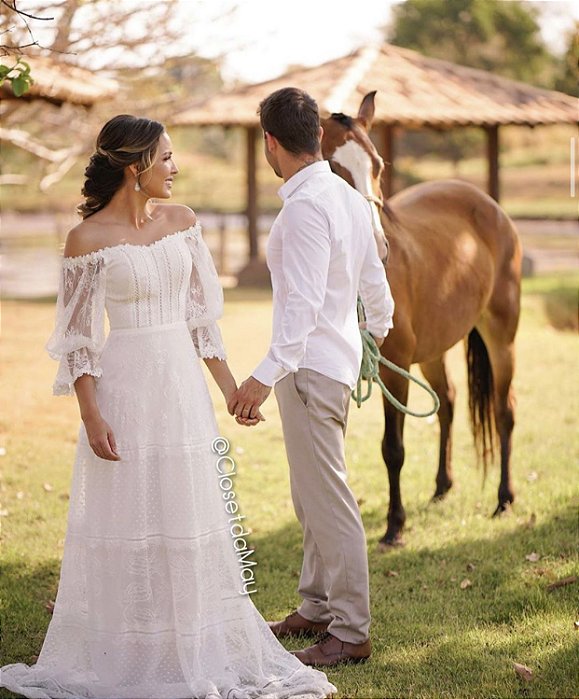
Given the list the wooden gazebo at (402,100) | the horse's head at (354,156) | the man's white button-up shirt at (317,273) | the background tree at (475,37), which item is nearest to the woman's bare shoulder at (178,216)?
the man's white button-up shirt at (317,273)

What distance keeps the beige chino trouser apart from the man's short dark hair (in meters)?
0.78

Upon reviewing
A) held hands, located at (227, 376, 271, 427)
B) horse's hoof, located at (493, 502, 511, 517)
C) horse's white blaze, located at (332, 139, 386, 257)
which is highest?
horse's white blaze, located at (332, 139, 386, 257)

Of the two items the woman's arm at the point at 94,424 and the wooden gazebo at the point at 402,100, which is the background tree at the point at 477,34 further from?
the woman's arm at the point at 94,424

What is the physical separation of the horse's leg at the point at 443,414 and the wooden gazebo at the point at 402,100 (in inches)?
372

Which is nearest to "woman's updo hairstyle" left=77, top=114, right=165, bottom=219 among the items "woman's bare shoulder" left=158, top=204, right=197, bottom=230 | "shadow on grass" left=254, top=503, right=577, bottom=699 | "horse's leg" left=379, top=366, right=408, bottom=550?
"woman's bare shoulder" left=158, top=204, right=197, bottom=230

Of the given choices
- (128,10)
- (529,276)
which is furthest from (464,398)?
(529,276)

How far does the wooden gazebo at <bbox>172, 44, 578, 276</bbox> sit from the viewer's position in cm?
1619

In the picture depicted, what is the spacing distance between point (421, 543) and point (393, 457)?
0.47 m

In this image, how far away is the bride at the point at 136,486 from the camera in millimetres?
3420

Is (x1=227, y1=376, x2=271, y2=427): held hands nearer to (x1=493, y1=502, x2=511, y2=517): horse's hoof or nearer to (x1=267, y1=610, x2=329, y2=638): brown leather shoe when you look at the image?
(x1=267, y1=610, x2=329, y2=638): brown leather shoe

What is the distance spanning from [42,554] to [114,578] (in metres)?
1.90

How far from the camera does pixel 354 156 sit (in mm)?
4977

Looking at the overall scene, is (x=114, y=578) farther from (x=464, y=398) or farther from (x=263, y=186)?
(x=263, y=186)

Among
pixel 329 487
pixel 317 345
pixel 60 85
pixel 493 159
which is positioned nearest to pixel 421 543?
pixel 329 487
